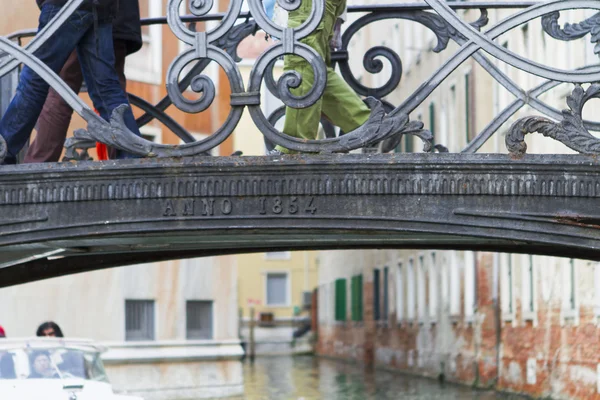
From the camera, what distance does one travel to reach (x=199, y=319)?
2342 cm

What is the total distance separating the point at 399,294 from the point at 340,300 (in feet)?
36.7

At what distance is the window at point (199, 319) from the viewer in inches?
914

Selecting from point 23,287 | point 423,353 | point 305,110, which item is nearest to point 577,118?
point 305,110

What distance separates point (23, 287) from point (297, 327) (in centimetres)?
4144

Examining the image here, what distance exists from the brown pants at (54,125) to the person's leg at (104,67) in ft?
1.02

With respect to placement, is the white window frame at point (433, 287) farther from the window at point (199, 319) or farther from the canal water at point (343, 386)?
the window at point (199, 319)

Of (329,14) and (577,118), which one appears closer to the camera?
(577,118)

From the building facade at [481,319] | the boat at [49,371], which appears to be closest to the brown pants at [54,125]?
the boat at [49,371]

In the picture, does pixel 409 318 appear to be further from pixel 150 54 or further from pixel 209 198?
pixel 209 198

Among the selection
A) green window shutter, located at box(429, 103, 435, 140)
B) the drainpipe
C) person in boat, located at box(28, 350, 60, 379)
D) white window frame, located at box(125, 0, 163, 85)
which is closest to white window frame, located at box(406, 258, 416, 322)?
green window shutter, located at box(429, 103, 435, 140)

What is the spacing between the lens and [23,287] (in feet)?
68.5

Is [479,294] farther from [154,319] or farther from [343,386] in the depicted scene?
[154,319]

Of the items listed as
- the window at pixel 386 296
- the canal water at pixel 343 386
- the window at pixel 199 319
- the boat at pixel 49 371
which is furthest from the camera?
the window at pixel 386 296

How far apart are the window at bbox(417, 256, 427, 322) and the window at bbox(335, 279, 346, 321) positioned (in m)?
12.7
